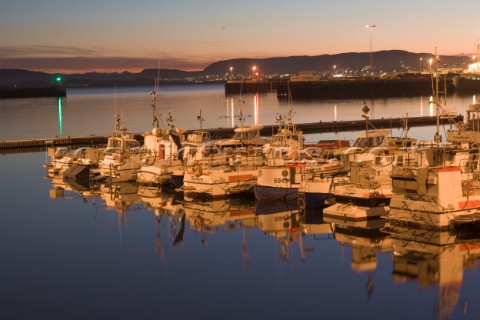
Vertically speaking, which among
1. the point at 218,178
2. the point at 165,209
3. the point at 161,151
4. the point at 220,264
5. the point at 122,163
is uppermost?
the point at 161,151

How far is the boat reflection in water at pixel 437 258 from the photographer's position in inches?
714

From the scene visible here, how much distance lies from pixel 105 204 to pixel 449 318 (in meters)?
17.4

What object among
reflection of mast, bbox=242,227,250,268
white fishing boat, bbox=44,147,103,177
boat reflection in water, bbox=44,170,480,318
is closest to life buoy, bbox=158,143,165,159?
boat reflection in water, bbox=44,170,480,318

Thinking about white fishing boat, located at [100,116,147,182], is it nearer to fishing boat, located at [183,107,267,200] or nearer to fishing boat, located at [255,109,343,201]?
fishing boat, located at [183,107,267,200]

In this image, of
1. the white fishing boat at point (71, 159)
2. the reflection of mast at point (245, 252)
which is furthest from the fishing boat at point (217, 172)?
the white fishing boat at point (71, 159)

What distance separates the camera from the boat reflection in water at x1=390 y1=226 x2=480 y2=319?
18.1 m

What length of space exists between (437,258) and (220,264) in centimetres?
564

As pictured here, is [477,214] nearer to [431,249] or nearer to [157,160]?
[431,249]

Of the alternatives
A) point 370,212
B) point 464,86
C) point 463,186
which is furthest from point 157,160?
point 464,86

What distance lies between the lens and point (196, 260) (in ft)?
71.4

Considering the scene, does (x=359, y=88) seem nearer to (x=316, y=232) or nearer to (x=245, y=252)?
(x=316, y=232)

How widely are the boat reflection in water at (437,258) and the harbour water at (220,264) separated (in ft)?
0.10

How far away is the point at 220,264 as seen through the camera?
21219mm

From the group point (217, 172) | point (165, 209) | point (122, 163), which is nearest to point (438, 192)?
point (217, 172)
